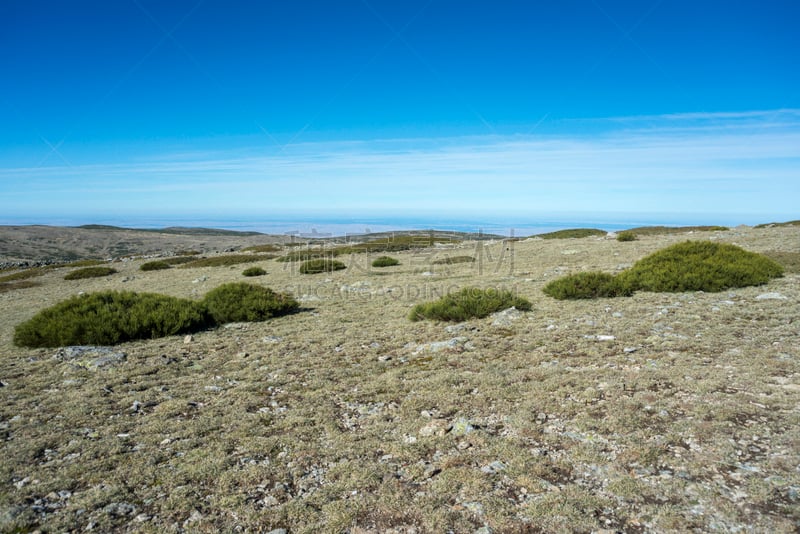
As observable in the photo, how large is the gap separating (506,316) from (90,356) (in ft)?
27.2

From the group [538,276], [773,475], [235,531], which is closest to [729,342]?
[773,475]

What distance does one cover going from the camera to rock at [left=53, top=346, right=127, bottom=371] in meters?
7.37

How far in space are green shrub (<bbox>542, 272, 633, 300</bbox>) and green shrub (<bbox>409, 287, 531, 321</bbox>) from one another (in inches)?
53.2

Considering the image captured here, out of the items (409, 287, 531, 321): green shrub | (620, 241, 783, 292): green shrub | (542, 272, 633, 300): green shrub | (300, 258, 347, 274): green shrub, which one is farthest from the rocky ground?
(300, 258, 347, 274): green shrub

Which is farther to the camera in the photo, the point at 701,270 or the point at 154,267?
the point at 154,267

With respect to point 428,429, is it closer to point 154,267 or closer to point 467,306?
point 467,306

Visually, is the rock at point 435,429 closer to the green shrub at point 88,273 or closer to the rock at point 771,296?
the rock at point 771,296

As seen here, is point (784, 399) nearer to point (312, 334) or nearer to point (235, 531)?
point (235, 531)

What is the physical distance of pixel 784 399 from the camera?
458 cm

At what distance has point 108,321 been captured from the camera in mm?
9062

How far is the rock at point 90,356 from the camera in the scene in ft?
24.2

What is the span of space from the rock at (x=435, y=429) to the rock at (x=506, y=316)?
4543 mm

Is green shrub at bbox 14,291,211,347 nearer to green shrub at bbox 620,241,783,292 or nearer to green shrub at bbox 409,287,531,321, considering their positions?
green shrub at bbox 409,287,531,321

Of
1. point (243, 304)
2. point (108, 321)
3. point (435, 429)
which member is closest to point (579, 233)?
point (243, 304)
